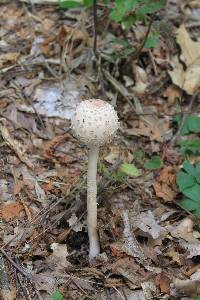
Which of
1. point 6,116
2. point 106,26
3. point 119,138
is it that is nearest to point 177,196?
point 119,138

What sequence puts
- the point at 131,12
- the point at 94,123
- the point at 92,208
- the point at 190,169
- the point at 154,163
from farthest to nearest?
the point at 131,12 < the point at 154,163 < the point at 190,169 < the point at 92,208 < the point at 94,123

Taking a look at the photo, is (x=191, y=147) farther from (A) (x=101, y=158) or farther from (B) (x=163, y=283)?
(B) (x=163, y=283)

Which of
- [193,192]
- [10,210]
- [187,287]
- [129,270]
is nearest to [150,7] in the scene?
[193,192]

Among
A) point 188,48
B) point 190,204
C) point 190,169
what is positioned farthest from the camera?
point 188,48

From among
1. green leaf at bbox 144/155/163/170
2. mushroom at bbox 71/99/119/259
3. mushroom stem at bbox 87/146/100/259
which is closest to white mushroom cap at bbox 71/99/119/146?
mushroom at bbox 71/99/119/259

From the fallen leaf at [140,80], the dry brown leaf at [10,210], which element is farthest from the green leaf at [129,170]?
the fallen leaf at [140,80]

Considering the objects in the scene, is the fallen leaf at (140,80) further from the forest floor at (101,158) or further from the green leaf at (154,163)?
the green leaf at (154,163)

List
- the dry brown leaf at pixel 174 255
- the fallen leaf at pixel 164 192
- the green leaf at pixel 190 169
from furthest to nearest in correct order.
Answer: the fallen leaf at pixel 164 192
the green leaf at pixel 190 169
the dry brown leaf at pixel 174 255

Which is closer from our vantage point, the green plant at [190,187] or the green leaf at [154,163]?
the green plant at [190,187]
